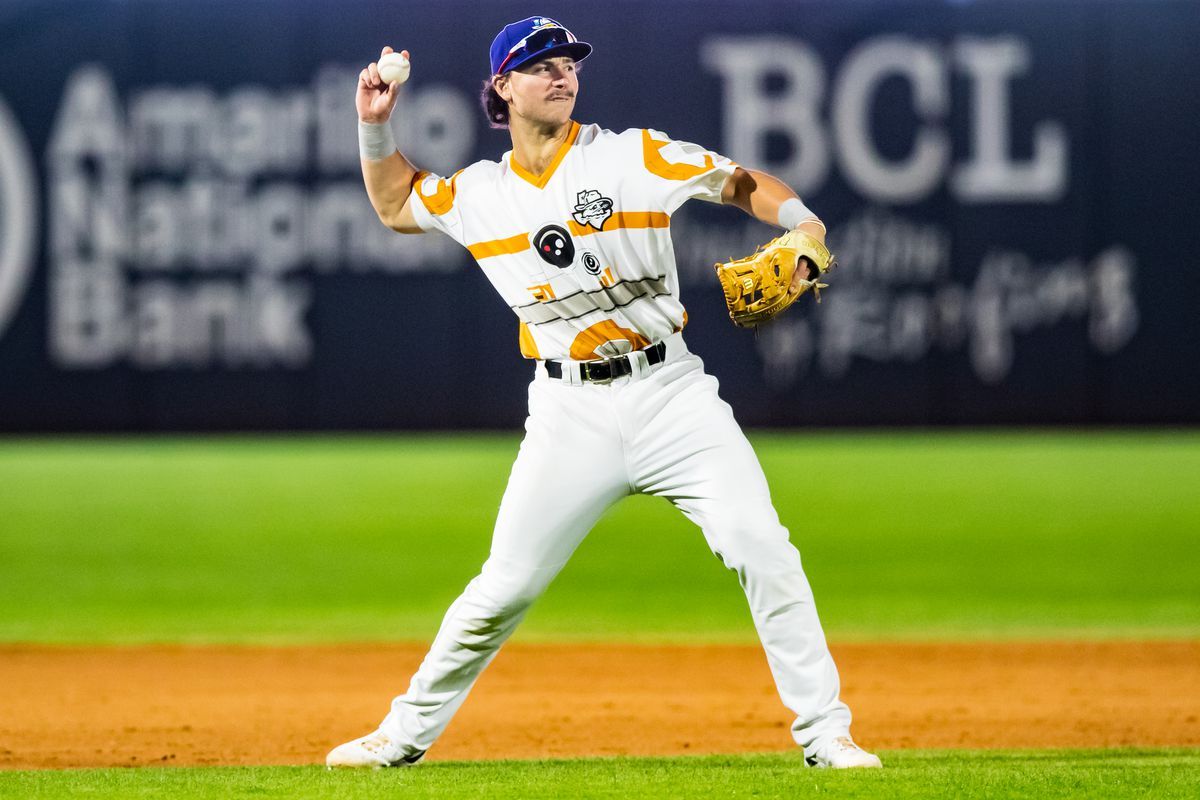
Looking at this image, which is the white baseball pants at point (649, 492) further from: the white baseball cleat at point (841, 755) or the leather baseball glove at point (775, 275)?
the leather baseball glove at point (775, 275)

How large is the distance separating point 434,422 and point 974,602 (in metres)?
8.24

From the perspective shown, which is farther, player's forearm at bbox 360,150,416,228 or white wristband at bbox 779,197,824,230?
player's forearm at bbox 360,150,416,228

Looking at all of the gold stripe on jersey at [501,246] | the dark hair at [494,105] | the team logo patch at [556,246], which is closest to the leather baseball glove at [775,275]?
the team logo patch at [556,246]

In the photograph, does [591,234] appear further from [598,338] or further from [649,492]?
[649,492]

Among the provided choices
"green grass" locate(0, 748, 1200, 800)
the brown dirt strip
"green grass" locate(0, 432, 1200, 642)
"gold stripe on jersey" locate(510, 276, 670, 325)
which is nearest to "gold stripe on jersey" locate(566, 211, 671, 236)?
"gold stripe on jersey" locate(510, 276, 670, 325)

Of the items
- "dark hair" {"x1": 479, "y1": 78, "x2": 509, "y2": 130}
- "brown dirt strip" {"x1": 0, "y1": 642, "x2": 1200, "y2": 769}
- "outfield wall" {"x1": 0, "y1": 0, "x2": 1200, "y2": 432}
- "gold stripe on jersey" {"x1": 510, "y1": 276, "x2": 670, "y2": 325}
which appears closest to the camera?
"gold stripe on jersey" {"x1": 510, "y1": 276, "x2": 670, "y2": 325}

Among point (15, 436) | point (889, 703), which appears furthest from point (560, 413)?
point (15, 436)

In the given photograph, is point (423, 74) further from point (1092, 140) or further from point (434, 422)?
point (1092, 140)

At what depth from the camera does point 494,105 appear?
4.55 m

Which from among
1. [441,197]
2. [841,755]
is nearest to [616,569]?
[441,197]

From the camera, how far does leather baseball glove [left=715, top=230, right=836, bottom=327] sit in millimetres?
4137

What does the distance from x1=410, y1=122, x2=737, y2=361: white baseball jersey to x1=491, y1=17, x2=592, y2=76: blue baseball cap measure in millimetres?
202

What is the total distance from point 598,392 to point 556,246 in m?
0.38

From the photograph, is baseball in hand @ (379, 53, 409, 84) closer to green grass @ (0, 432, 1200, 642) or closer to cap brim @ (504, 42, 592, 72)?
cap brim @ (504, 42, 592, 72)
